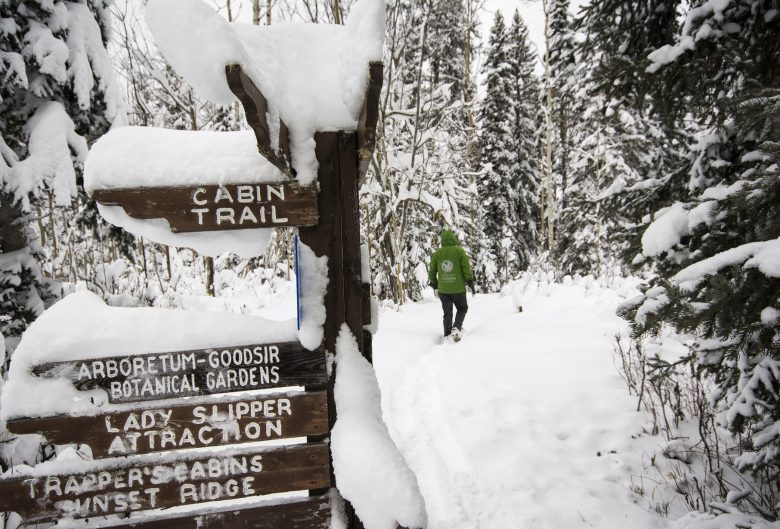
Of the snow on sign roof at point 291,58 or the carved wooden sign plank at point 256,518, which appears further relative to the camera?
the carved wooden sign plank at point 256,518

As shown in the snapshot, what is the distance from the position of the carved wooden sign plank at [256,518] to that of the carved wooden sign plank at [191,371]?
24.7 inches

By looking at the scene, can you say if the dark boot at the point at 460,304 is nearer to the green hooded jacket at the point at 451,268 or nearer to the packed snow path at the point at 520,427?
the green hooded jacket at the point at 451,268

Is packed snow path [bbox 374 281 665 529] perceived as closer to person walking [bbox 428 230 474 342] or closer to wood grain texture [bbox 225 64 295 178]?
person walking [bbox 428 230 474 342]

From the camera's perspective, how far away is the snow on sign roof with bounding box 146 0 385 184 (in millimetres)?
1595

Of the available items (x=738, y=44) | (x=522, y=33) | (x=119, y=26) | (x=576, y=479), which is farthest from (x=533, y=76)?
(x=576, y=479)

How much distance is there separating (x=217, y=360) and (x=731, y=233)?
3171 millimetres

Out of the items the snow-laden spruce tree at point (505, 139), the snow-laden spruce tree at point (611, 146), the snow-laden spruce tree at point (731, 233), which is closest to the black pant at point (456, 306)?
the snow-laden spruce tree at point (611, 146)

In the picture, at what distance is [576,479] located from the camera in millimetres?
3186

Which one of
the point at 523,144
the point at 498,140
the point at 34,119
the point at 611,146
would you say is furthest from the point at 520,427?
the point at 523,144

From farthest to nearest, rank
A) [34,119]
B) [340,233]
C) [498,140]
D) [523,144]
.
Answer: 1. [523,144]
2. [498,140]
3. [34,119]
4. [340,233]

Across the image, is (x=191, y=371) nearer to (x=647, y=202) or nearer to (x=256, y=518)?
(x=256, y=518)

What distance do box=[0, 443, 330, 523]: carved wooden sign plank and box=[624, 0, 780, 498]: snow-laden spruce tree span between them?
2010 millimetres

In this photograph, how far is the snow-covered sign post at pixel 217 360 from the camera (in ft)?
6.91

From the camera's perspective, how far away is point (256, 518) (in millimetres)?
2207
